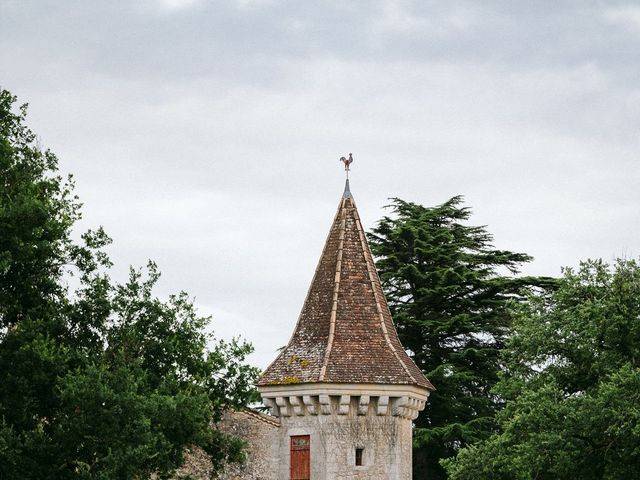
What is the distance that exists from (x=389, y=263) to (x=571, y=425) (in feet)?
45.9

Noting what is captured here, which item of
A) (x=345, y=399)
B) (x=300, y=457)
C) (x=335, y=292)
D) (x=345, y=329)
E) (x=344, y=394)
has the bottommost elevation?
(x=300, y=457)

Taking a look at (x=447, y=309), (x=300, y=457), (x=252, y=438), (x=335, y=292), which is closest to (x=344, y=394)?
(x=300, y=457)

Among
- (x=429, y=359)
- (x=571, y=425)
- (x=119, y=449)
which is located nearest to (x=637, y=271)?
(x=571, y=425)

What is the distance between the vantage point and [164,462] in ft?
93.5

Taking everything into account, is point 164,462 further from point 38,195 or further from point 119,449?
point 38,195

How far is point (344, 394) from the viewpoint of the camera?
30.5 m

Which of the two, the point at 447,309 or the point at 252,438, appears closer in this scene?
the point at 252,438

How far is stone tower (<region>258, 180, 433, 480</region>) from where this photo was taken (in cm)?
3047

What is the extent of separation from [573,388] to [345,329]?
7.03m

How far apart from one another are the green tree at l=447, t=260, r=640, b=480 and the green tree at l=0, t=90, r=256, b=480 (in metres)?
6.81

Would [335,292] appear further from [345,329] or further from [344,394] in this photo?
[344,394]

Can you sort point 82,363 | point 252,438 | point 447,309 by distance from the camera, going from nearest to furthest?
point 82,363
point 252,438
point 447,309

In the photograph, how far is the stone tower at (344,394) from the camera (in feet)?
100.0

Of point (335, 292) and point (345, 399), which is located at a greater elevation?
point (335, 292)
